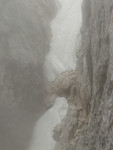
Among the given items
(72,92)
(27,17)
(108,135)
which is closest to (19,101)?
(72,92)

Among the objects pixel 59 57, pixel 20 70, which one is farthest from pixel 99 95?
pixel 59 57

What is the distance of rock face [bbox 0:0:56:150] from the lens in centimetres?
2448

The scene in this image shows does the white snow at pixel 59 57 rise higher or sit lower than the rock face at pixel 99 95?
higher

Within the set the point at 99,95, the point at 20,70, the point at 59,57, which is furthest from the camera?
the point at 59,57

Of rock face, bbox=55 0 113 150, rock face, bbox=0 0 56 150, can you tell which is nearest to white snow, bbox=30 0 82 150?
rock face, bbox=0 0 56 150

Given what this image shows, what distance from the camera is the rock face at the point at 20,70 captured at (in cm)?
2448

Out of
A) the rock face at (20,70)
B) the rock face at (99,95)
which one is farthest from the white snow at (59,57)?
the rock face at (99,95)

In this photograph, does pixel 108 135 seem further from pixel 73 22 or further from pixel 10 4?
pixel 73 22

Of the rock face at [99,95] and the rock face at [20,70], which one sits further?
the rock face at [20,70]

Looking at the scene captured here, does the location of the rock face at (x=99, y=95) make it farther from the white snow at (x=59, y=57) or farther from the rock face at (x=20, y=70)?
the rock face at (x=20, y=70)

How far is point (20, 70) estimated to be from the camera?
88.9 ft

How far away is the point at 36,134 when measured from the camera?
81.8ft

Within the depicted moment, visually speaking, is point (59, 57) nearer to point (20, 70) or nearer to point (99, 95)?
point (20, 70)

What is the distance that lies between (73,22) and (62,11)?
3477 millimetres
